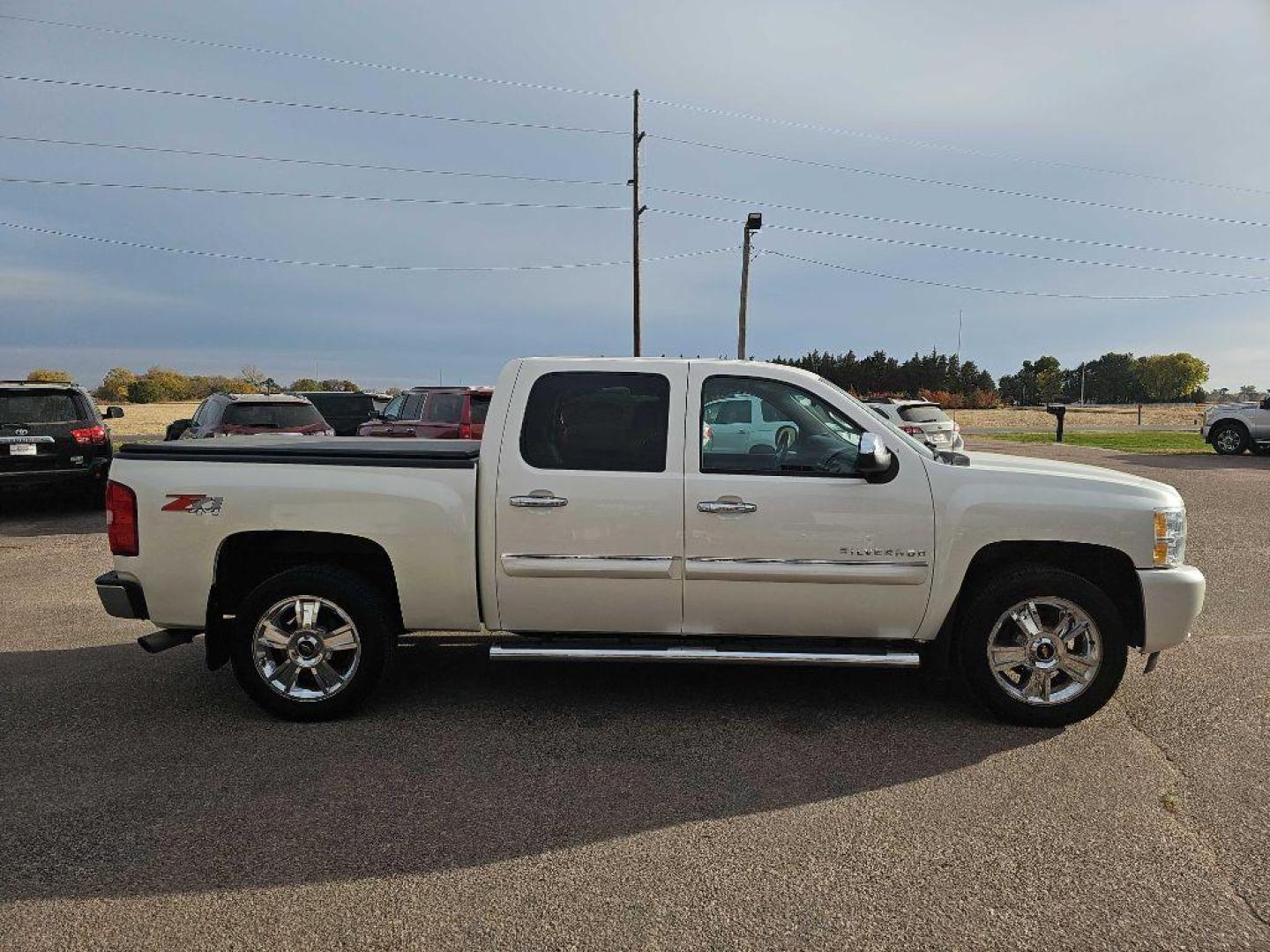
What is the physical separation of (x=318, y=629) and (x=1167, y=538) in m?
4.48

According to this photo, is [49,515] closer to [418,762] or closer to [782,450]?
[418,762]

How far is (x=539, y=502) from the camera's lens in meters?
4.41

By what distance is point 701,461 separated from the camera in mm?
4465

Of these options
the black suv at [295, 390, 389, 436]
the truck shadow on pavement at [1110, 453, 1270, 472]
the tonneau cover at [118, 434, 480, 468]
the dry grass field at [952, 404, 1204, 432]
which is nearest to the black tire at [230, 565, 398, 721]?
the tonneau cover at [118, 434, 480, 468]

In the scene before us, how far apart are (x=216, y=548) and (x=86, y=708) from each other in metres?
1.26

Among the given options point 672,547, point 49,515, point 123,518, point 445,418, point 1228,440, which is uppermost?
point 445,418

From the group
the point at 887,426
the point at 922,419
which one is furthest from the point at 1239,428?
the point at 887,426

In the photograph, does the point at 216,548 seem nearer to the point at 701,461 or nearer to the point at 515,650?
the point at 515,650

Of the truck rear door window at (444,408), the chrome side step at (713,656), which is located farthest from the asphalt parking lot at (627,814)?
the truck rear door window at (444,408)

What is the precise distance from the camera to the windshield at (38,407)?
11.6 metres

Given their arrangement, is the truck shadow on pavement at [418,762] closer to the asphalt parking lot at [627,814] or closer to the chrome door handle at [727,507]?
the asphalt parking lot at [627,814]

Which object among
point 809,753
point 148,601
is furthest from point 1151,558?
point 148,601

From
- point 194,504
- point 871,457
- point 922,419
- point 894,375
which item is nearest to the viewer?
point 871,457

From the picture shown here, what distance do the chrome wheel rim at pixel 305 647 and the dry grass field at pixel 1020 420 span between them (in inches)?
1350
